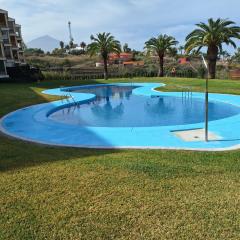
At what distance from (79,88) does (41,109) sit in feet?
45.8

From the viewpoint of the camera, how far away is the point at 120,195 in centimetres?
470

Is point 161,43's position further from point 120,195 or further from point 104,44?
point 120,195

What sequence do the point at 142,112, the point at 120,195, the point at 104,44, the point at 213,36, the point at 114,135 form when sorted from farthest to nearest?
the point at 104,44 < the point at 213,36 < the point at 142,112 < the point at 114,135 < the point at 120,195

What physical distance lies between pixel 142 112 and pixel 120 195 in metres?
12.3

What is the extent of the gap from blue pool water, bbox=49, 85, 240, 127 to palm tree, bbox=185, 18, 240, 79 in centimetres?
1087

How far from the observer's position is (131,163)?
20.5 ft

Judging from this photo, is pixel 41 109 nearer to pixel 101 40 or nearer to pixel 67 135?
pixel 67 135

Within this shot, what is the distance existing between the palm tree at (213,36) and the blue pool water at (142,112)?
1087 cm

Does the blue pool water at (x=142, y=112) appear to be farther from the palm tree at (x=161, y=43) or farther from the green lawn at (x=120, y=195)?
the palm tree at (x=161, y=43)

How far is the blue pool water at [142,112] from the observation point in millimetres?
14117

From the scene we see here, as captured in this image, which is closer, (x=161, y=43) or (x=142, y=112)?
(x=142, y=112)

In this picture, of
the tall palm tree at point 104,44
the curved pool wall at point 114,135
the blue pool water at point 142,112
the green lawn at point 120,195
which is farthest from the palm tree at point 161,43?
the green lawn at point 120,195

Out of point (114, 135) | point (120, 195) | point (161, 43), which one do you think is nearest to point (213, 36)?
point (161, 43)

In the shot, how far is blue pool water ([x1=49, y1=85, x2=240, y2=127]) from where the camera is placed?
556 inches
